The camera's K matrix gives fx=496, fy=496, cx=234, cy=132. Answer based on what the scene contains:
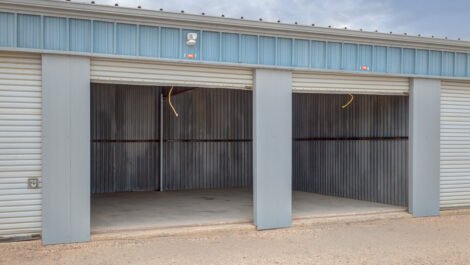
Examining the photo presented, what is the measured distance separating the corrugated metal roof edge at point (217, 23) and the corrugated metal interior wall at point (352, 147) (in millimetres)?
1710

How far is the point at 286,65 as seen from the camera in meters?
10.8

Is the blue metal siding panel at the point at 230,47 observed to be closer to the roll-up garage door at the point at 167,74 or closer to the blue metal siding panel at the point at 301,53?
the roll-up garage door at the point at 167,74

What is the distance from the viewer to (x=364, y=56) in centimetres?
1163

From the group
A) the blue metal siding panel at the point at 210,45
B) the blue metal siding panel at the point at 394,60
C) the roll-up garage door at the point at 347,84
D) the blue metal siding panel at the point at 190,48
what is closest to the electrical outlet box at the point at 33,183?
the blue metal siding panel at the point at 190,48

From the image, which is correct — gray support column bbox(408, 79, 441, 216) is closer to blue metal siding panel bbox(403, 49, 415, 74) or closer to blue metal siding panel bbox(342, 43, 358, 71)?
blue metal siding panel bbox(403, 49, 415, 74)

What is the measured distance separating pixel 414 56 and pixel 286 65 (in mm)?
3580

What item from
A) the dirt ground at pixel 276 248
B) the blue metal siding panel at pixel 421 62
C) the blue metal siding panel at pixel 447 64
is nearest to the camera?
the dirt ground at pixel 276 248

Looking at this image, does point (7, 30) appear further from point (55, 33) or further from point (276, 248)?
point (276, 248)

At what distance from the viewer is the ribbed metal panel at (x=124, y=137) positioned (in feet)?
57.5

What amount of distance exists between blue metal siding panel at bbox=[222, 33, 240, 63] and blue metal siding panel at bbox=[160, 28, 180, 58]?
99 cm

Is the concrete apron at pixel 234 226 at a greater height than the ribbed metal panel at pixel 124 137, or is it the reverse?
the ribbed metal panel at pixel 124 137

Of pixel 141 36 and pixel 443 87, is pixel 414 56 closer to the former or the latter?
pixel 443 87

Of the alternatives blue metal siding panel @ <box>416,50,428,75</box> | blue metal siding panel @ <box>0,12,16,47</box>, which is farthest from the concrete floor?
blue metal siding panel @ <box>0,12,16,47</box>

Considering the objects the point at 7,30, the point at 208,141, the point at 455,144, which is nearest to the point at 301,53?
the point at 455,144
